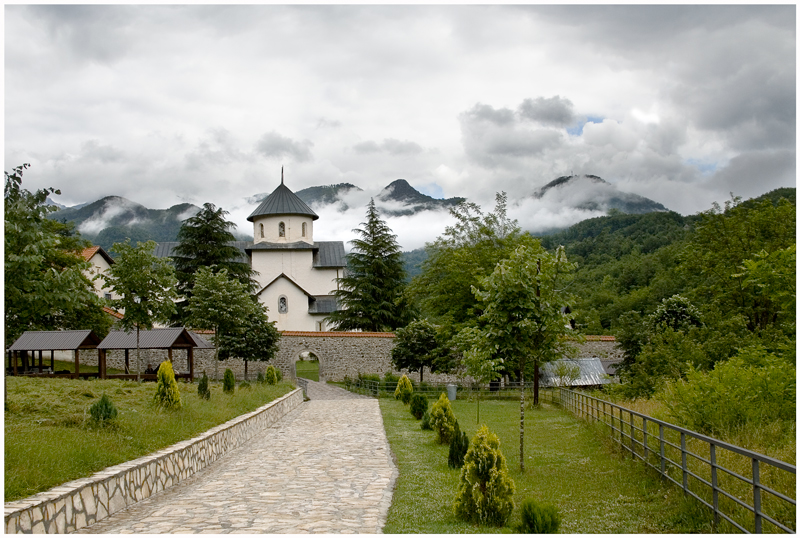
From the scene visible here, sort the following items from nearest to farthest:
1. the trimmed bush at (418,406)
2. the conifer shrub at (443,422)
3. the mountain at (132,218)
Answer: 1. the conifer shrub at (443,422)
2. the trimmed bush at (418,406)
3. the mountain at (132,218)

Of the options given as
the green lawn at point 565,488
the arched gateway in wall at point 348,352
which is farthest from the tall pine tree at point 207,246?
the green lawn at point 565,488

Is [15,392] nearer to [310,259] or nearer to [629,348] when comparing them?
[629,348]

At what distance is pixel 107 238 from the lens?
Answer: 14438 centimetres

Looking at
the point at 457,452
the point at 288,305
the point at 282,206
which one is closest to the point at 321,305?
the point at 288,305

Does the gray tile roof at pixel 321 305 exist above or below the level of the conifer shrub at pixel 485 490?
above

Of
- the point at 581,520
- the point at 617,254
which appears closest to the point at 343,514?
the point at 581,520

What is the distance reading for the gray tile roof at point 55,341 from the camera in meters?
25.2

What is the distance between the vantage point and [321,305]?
4966cm

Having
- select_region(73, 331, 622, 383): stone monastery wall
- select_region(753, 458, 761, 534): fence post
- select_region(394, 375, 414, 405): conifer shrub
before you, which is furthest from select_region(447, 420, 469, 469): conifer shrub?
select_region(73, 331, 622, 383): stone monastery wall

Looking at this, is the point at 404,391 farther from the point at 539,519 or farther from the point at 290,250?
the point at 290,250

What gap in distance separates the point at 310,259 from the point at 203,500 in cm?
4650

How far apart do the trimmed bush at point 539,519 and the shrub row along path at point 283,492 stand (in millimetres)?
1421

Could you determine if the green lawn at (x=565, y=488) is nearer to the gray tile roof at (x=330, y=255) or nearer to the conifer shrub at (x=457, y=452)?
the conifer shrub at (x=457, y=452)

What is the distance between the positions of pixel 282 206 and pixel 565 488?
157 feet
